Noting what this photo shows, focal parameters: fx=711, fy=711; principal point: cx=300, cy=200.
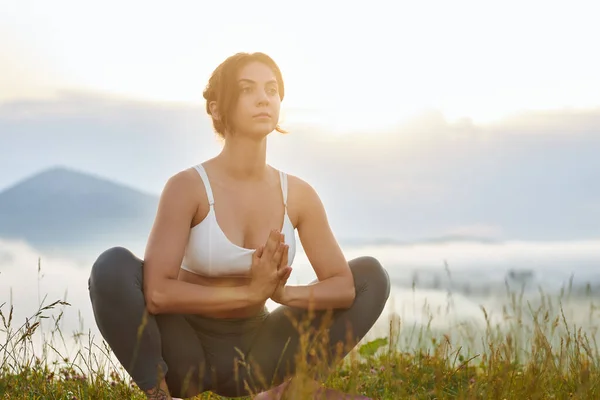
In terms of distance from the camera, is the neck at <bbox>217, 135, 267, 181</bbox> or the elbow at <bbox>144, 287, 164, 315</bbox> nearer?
the elbow at <bbox>144, 287, 164, 315</bbox>

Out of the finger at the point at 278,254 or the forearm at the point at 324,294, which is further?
the forearm at the point at 324,294

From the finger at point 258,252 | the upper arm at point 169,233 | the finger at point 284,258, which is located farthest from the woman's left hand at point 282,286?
the upper arm at point 169,233

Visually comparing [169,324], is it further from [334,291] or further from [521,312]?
[521,312]

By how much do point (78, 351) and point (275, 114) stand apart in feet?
6.04

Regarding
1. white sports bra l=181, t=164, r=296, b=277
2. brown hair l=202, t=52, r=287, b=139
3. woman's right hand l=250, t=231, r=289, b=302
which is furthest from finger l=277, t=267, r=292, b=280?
brown hair l=202, t=52, r=287, b=139

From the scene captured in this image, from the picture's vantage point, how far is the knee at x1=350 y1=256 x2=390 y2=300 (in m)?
4.03

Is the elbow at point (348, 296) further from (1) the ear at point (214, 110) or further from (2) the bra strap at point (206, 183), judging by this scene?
(1) the ear at point (214, 110)

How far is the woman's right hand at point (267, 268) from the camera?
3441 mm

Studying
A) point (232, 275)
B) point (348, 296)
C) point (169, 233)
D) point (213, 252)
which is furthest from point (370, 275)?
point (169, 233)

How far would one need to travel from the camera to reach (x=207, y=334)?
12.6 ft

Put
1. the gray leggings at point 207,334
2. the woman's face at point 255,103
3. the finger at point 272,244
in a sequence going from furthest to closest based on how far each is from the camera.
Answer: the woman's face at point 255,103 → the gray leggings at point 207,334 → the finger at point 272,244

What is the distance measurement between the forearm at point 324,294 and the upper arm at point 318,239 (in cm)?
7

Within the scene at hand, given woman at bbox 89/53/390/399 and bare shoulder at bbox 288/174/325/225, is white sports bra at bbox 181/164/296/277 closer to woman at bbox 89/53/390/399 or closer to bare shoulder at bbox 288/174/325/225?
woman at bbox 89/53/390/399

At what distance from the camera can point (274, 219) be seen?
12.9ft
